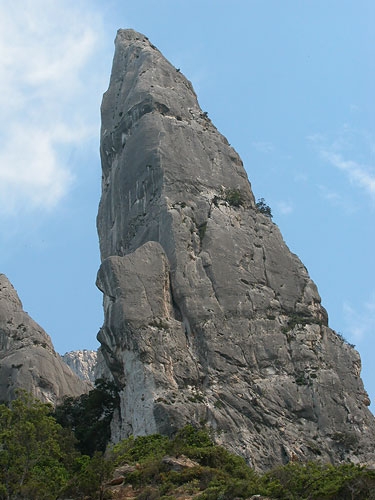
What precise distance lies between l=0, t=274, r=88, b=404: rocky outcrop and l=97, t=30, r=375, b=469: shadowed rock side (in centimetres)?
709

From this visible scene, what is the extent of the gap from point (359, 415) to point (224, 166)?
2123 centimetres

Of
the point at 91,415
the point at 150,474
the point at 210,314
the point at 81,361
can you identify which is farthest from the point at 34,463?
the point at 81,361

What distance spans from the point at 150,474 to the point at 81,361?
3570 inches

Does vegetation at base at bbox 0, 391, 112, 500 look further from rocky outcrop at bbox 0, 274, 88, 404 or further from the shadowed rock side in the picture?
rocky outcrop at bbox 0, 274, 88, 404

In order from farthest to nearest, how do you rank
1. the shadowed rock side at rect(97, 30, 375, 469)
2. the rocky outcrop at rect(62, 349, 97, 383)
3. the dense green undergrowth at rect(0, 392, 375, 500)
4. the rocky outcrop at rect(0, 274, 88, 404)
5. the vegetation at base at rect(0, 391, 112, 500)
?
the rocky outcrop at rect(62, 349, 97, 383)
the rocky outcrop at rect(0, 274, 88, 404)
the shadowed rock side at rect(97, 30, 375, 469)
the vegetation at base at rect(0, 391, 112, 500)
the dense green undergrowth at rect(0, 392, 375, 500)

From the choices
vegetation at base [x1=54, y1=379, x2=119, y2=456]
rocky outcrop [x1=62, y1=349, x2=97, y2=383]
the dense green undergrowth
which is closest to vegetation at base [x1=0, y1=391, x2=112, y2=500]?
the dense green undergrowth

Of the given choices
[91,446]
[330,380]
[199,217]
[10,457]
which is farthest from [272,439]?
[10,457]

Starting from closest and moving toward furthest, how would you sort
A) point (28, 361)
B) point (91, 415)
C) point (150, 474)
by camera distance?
point (150, 474)
point (91, 415)
point (28, 361)

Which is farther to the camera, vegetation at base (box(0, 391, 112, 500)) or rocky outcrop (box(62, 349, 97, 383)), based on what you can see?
rocky outcrop (box(62, 349, 97, 383))

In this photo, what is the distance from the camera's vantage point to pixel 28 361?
69750 millimetres

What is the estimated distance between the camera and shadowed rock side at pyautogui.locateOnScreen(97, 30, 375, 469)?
59.9 meters

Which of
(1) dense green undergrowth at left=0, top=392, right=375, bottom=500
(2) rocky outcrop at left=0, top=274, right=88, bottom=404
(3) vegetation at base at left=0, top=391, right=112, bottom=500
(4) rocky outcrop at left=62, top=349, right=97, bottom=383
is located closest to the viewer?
(1) dense green undergrowth at left=0, top=392, right=375, bottom=500

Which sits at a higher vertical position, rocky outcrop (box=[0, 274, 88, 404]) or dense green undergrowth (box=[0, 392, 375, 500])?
rocky outcrop (box=[0, 274, 88, 404])

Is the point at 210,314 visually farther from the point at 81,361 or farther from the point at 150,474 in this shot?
the point at 81,361
